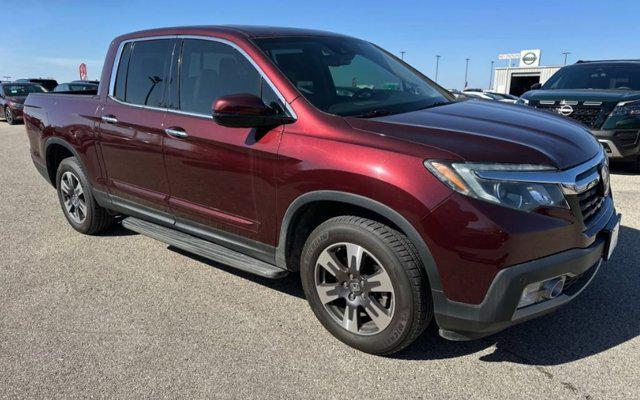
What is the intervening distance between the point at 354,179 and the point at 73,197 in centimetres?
355

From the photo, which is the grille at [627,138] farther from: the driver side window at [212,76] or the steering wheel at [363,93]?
the driver side window at [212,76]

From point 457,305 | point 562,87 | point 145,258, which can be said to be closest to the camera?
point 457,305

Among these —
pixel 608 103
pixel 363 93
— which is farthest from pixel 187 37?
pixel 608 103

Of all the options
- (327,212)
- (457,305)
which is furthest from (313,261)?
(457,305)

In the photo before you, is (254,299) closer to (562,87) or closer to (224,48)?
(224,48)

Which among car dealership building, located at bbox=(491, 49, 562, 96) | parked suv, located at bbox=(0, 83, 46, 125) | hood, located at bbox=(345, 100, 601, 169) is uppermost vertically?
hood, located at bbox=(345, 100, 601, 169)

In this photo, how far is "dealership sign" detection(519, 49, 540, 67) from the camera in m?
60.5

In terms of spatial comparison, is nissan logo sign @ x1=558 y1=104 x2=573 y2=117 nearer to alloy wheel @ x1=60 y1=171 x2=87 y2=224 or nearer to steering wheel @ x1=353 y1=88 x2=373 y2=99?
steering wheel @ x1=353 y1=88 x2=373 y2=99

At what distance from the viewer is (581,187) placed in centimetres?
252

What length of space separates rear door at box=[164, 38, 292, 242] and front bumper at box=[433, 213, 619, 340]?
120 cm

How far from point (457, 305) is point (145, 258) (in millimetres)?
2905

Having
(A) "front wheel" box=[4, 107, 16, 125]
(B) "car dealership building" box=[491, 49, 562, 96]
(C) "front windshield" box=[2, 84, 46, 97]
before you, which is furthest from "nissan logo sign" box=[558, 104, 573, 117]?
(B) "car dealership building" box=[491, 49, 562, 96]

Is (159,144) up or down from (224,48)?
down

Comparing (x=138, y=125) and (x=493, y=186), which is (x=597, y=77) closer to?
(x=493, y=186)
